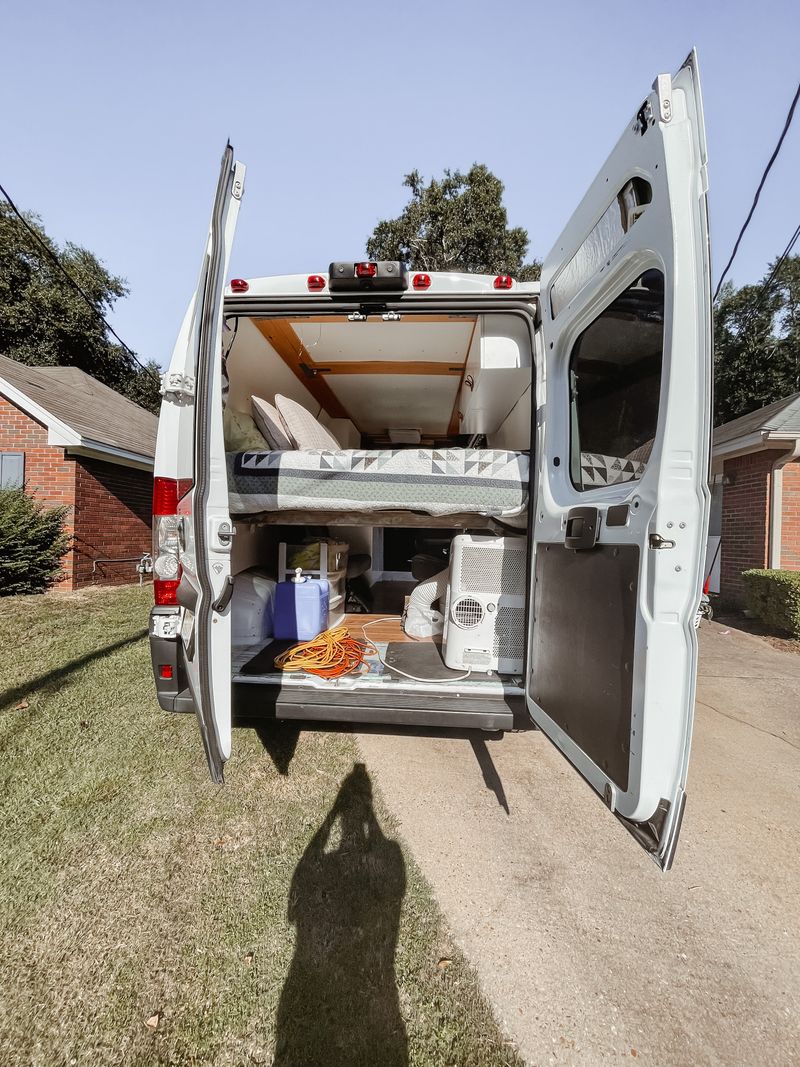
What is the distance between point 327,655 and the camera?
2.81 metres

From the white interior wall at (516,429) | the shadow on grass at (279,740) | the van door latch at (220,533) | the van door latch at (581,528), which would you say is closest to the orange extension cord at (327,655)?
the shadow on grass at (279,740)

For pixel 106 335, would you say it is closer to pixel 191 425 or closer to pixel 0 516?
pixel 0 516

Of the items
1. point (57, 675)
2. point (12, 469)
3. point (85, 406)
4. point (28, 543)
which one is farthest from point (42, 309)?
point (57, 675)

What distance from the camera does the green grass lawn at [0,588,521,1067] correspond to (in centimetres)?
144

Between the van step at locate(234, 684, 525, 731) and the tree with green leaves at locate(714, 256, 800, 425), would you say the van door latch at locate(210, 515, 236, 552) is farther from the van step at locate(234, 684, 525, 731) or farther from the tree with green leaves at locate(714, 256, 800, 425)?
the tree with green leaves at locate(714, 256, 800, 425)

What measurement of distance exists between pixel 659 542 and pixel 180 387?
1860 mm

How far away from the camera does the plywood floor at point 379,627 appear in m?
3.47

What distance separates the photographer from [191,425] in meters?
1.99

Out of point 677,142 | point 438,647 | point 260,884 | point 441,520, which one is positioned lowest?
point 260,884

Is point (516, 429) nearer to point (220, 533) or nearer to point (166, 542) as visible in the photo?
point (220, 533)

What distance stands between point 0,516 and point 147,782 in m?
7.02

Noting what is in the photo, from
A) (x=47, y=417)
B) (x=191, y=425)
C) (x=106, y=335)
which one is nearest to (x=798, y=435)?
(x=191, y=425)

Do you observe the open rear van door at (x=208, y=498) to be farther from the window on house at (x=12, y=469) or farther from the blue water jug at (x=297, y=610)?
the window on house at (x=12, y=469)

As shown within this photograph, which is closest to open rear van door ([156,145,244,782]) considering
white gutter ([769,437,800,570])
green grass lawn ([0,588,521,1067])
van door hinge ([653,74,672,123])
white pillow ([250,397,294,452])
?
green grass lawn ([0,588,521,1067])
